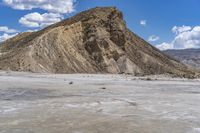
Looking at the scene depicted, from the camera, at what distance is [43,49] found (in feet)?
205

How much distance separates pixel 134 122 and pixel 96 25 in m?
57.5

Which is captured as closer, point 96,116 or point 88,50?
point 96,116

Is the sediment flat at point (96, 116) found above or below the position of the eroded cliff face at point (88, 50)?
below

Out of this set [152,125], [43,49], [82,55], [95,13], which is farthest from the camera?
[95,13]

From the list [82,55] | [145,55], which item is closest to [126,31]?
[145,55]

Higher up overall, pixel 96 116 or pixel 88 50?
pixel 88 50

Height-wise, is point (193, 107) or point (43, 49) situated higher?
point (43, 49)

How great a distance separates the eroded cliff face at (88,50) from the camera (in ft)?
200

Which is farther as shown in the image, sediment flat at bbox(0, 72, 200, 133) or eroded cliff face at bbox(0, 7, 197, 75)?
eroded cliff face at bbox(0, 7, 197, 75)

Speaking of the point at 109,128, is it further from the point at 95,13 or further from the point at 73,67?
the point at 95,13

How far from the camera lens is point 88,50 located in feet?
227

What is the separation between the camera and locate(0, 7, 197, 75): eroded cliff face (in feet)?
200

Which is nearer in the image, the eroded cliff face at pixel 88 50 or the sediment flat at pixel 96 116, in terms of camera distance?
the sediment flat at pixel 96 116

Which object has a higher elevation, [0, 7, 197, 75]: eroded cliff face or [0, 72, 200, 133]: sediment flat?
[0, 7, 197, 75]: eroded cliff face
